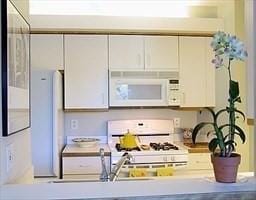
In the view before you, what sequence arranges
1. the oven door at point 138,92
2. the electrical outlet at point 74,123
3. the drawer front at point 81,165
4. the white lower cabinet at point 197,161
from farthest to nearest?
the electrical outlet at point 74,123 → the oven door at point 138,92 → the white lower cabinet at point 197,161 → the drawer front at point 81,165

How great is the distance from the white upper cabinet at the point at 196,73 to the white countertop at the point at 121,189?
2.72 metres

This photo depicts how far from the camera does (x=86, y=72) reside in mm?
4098

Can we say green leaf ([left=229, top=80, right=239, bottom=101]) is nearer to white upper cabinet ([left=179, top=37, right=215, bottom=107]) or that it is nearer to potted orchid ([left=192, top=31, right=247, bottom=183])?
potted orchid ([left=192, top=31, right=247, bottom=183])

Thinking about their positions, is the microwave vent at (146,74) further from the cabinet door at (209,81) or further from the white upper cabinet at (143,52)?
the cabinet door at (209,81)

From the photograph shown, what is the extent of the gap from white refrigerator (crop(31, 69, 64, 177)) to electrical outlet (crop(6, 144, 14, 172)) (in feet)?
6.00

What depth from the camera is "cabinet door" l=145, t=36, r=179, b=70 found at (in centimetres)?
420

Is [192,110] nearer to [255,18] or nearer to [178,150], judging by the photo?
[178,150]

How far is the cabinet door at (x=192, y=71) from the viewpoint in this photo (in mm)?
4242

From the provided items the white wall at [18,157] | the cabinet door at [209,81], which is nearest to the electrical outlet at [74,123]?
the cabinet door at [209,81]

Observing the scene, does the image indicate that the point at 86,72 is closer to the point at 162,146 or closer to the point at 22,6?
the point at 162,146

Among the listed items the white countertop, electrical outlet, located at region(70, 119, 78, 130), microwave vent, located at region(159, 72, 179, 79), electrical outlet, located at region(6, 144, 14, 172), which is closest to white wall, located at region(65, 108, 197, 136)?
electrical outlet, located at region(70, 119, 78, 130)

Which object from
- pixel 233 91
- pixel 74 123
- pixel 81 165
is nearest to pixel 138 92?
pixel 74 123

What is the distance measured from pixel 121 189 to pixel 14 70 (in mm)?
789

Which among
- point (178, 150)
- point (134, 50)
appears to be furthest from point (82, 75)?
point (178, 150)
